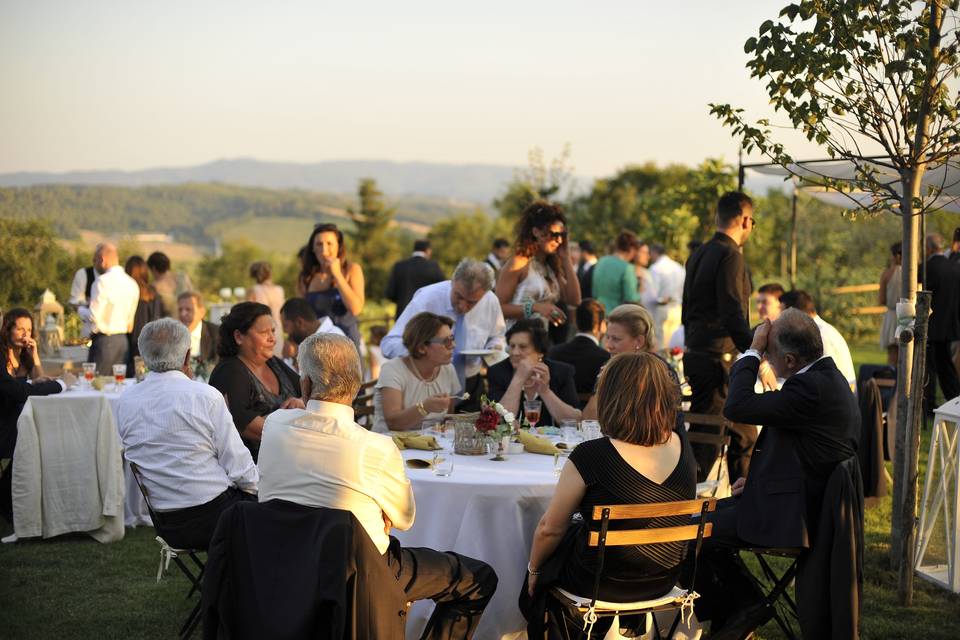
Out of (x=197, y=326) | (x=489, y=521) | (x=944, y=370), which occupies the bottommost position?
(x=944, y=370)

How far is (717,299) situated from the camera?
18.9ft

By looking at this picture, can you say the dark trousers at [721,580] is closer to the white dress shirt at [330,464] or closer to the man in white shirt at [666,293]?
the white dress shirt at [330,464]

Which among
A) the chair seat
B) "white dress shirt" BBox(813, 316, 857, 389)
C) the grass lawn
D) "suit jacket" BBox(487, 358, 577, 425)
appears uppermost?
"white dress shirt" BBox(813, 316, 857, 389)

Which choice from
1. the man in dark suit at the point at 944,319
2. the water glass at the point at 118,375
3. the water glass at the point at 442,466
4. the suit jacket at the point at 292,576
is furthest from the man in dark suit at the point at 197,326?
the man in dark suit at the point at 944,319

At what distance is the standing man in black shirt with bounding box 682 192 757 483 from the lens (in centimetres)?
567

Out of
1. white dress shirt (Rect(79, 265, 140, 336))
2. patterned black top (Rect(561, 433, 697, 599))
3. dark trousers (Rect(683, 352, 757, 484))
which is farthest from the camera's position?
white dress shirt (Rect(79, 265, 140, 336))

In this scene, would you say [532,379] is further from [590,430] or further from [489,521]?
[489,521]

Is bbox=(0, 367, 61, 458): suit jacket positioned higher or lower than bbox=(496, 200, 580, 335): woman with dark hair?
lower

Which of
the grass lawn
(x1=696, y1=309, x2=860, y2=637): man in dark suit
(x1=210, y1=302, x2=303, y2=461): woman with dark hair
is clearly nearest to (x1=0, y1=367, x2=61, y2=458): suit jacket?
the grass lawn

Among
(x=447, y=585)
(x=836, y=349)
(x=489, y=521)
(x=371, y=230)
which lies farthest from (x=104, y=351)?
(x=371, y=230)

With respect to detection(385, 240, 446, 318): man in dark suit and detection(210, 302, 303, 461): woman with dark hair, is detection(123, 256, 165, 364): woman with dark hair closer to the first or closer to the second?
detection(385, 240, 446, 318): man in dark suit

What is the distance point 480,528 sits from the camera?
12.0 feet

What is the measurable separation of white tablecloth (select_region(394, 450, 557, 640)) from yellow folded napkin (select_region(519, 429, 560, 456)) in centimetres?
26

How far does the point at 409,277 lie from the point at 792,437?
261 inches
